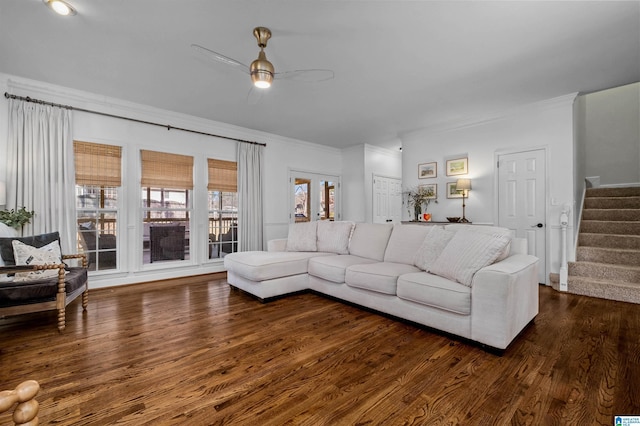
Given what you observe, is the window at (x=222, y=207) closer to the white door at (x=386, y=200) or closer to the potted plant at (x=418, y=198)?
the white door at (x=386, y=200)

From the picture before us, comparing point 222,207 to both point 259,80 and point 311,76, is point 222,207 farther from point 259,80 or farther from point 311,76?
point 259,80

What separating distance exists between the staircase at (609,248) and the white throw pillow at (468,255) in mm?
2240

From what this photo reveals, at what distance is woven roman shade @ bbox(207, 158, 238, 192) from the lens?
202 inches

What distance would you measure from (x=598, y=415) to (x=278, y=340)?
200 centimetres

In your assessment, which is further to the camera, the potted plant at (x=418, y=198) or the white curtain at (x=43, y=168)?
the potted plant at (x=418, y=198)

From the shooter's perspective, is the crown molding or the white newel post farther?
the crown molding

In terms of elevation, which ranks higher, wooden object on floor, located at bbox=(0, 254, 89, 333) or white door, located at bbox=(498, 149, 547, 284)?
white door, located at bbox=(498, 149, 547, 284)

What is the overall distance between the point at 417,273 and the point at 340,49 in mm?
2317

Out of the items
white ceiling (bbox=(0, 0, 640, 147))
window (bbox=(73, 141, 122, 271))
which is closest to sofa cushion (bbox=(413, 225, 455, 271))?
white ceiling (bbox=(0, 0, 640, 147))

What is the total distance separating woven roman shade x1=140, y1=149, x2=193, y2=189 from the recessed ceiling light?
234cm

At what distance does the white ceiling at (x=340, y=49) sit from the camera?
2.31 m

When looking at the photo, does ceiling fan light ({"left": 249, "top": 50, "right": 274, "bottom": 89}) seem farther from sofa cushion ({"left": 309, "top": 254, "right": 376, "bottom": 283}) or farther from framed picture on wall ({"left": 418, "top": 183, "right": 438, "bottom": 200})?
framed picture on wall ({"left": 418, "top": 183, "right": 438, "bottom": 200})

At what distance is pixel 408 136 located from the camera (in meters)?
5.92

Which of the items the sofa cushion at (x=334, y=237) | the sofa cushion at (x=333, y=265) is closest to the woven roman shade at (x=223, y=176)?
the sofa cushion at (x=334, y=237)
